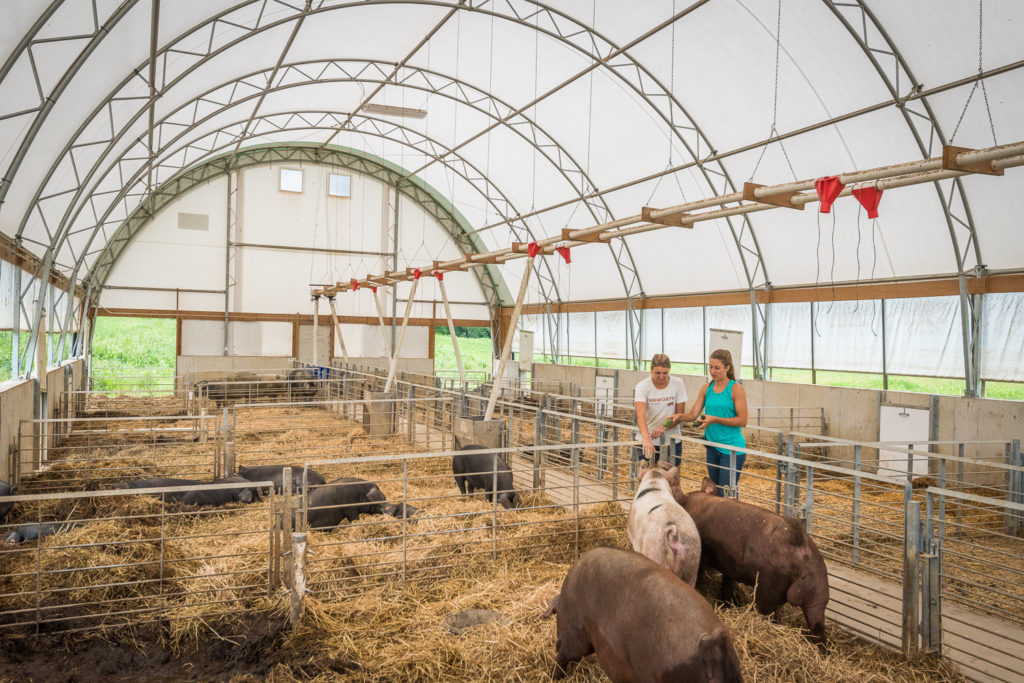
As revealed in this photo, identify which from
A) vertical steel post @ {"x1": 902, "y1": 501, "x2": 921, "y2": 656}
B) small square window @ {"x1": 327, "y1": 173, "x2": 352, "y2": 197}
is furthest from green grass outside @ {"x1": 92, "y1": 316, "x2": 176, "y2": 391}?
vertical steel post @ {"x1": 902, "y1": 501, "x2": 921, "y2": 656}

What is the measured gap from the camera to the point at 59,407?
45.1 ft

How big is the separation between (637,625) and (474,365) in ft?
83.6

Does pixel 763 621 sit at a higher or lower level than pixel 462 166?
lower

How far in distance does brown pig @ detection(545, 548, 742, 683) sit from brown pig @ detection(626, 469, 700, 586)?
0.66 metres

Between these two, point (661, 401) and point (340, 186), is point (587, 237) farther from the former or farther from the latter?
point (340, 186)

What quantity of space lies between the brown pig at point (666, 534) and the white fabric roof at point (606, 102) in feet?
26.3

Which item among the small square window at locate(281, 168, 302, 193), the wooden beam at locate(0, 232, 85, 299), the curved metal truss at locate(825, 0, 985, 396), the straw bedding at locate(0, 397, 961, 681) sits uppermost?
the small square window at locate(281, 168, 302, 193)

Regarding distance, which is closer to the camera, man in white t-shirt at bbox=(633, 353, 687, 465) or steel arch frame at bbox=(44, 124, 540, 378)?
man in white t-shirt at bbox=(633, 353, 687, 465)

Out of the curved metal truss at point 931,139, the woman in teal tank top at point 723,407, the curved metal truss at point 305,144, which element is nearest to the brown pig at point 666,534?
the woman in teal tank top at point 723,407

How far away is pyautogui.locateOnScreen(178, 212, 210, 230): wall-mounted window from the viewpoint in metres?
23.9

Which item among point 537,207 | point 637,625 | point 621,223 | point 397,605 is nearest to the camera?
point 637,625

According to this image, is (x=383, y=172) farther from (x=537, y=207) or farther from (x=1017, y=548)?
(x=1017, y=548)

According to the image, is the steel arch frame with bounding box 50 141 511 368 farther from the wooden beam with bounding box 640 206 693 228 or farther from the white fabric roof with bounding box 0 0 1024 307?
the wooden beam with bounding box 640 206 693 228

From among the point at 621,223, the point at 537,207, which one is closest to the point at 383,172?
the point at 537,207
